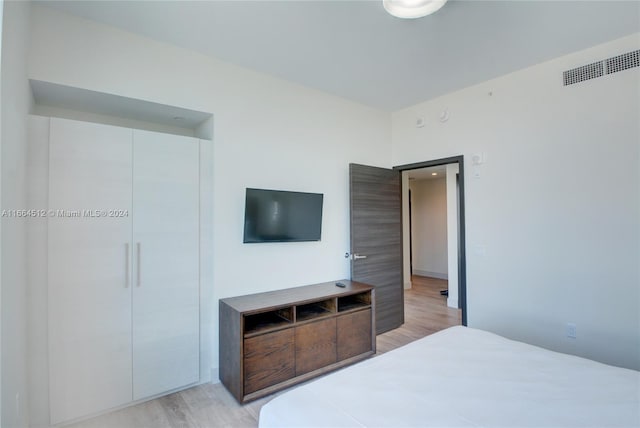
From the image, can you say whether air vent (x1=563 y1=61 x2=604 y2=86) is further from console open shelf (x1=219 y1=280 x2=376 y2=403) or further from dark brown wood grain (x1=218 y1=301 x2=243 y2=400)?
dark brown wood grain (x1=218 y1=301 x2=243 y2=400)

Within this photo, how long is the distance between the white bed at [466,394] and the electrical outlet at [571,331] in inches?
53.1

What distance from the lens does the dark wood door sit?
3.71 meters

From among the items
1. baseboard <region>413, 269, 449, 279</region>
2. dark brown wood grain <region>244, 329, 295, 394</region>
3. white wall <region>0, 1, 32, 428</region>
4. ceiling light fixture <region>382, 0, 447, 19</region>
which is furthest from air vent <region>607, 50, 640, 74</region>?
baseboard <region>413, 269, 449, 279</region>

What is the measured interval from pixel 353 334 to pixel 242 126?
2.30m

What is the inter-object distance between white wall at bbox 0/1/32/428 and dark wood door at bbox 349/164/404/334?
280 centimetres

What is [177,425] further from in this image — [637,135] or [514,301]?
[637,135]

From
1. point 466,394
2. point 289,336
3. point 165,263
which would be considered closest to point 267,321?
point 289,336

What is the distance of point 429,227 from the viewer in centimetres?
786

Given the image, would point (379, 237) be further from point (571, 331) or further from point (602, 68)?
point (602, 68)

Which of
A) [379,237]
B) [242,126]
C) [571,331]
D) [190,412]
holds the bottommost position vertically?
[190,412]

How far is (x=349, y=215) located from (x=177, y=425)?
8.42ft

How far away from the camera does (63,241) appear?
2.21 metres

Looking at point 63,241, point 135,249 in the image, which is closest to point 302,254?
point 135,249

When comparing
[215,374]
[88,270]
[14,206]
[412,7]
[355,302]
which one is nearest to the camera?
[14,206]
